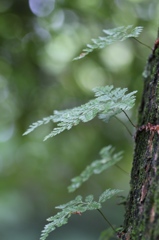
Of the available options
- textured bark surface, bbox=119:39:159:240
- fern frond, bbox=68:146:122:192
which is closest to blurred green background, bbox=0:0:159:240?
fern frond, bbox=68:146:122:192

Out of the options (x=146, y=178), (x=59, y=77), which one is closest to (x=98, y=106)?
(x=146, y=178)

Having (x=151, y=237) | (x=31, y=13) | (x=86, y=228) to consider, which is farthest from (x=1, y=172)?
(x=151, y=237)

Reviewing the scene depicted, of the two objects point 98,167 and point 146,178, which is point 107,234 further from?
point 146,178

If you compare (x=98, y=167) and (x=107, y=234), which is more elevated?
(x=98, y=167)

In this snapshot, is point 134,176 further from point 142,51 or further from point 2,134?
point 2,134

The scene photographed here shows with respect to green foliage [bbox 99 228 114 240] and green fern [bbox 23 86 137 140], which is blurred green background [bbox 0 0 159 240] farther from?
green fern [bbox 23 86 137 140]
